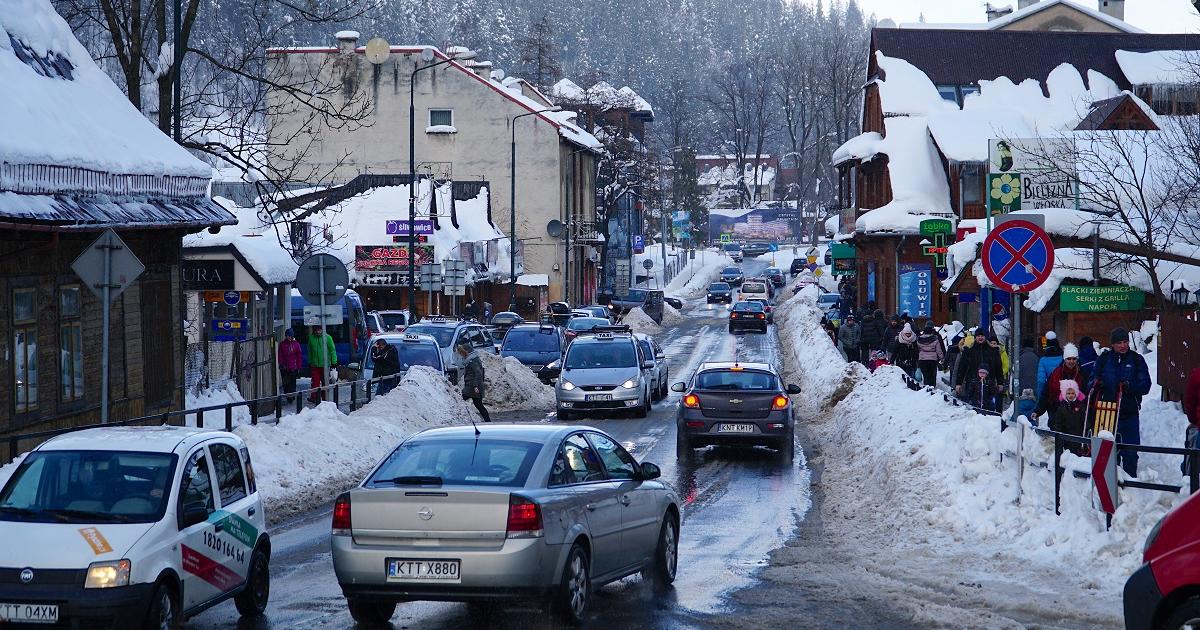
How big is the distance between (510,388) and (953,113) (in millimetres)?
27526

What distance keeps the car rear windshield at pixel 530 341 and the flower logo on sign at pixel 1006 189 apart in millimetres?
13353

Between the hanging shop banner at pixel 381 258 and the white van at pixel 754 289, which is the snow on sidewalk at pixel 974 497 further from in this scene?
the white van at pixel 754 289

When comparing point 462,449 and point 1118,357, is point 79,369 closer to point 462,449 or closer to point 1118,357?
point 462,449

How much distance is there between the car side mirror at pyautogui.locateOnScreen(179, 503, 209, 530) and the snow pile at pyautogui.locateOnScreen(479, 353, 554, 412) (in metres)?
22.0

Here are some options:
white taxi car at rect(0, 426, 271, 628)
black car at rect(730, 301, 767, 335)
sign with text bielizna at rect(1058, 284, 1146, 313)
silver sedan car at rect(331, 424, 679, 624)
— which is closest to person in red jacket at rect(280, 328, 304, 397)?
sign with text bielizna at rect(1058, 284, 1146, 313)

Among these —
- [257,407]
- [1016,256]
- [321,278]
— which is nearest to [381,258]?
[321,278]

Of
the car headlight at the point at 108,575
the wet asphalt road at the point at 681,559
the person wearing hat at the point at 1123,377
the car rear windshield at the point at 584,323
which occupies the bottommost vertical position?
the wet asphalt road at the point at 681,559

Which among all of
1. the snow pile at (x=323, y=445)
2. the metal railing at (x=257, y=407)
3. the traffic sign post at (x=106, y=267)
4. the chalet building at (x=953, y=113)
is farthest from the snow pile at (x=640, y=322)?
the traffic sign post at (x=106, y=267)

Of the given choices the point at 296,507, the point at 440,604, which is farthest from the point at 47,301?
the point at 440,604

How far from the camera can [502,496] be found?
29.7 feet

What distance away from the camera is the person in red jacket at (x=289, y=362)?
26.7 metres

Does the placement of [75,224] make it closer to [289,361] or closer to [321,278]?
[321,278]

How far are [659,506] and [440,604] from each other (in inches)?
79.7

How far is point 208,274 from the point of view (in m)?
25.3
